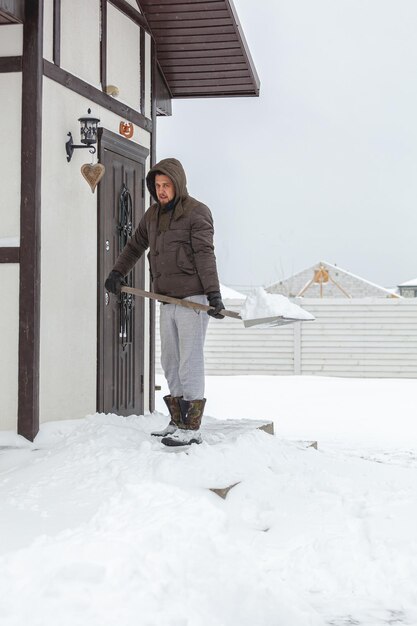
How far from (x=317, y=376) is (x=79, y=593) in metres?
13.0

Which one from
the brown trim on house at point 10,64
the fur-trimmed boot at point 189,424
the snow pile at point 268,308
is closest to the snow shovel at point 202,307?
the snow pile at point 268,308

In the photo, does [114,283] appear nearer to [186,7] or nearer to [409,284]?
[186,7]

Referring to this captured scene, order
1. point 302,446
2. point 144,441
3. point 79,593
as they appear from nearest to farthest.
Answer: point 79,593
point 144,441
point 302,446

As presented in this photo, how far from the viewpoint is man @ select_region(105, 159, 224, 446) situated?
5875 mm

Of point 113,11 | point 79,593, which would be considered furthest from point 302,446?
point 113,11

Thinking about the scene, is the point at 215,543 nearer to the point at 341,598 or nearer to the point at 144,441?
the point at 341,598

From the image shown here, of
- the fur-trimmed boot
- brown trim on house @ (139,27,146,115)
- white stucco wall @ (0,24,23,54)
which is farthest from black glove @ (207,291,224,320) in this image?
brown trim on house @ (139,27,146,115)

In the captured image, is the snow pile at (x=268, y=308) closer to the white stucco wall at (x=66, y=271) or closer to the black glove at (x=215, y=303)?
the black glove at (x=215, y=303)

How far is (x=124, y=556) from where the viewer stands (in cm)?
392

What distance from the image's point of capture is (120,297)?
788 cm

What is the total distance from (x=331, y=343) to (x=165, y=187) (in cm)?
1076

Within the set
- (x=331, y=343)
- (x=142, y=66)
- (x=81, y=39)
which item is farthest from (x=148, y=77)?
(x=331, y=343)

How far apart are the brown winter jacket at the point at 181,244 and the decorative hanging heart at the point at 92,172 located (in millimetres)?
1258

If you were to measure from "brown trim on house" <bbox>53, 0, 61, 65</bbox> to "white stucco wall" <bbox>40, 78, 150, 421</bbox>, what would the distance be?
8.3 inches
